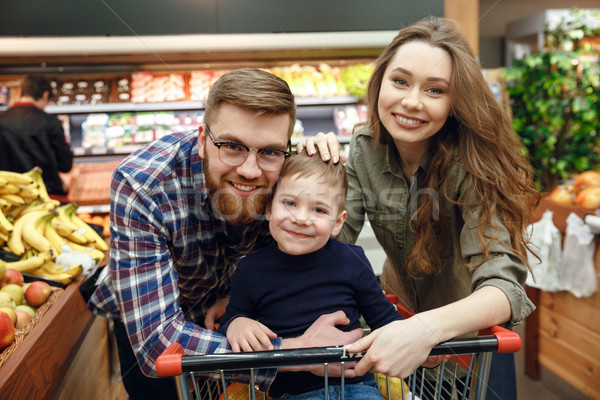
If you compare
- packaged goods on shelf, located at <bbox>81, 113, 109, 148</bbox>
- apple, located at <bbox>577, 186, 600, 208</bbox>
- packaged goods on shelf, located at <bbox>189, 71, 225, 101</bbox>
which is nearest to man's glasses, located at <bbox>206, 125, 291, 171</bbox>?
apple, located at <bbox>577, 186, 600, 208</bbox>

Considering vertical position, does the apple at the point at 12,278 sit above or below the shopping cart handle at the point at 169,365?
below

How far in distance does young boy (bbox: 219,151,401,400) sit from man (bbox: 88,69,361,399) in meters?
0.09

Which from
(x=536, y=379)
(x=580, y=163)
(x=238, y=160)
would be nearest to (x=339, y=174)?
(x=238, y=160)

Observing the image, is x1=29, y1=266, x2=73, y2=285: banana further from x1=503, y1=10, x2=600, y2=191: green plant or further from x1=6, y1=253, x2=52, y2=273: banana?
x1=503, y1=10, x2=600, y2=191: green plant

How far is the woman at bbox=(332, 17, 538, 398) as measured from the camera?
117cm

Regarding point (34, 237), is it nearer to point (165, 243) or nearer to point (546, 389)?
point (165, 243)

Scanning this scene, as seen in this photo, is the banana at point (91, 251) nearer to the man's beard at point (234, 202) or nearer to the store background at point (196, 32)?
the man's beard at point (234, 202)

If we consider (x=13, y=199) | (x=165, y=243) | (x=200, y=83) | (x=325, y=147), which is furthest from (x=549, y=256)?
(x=200, y=83)

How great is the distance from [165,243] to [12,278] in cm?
94

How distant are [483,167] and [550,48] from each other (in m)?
4.49

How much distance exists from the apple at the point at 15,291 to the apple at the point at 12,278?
25 millimetres

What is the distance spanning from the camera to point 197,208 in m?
1.51

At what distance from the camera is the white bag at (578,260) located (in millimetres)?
2680

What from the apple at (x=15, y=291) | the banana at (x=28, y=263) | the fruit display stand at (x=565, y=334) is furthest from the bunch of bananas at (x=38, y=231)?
the fruit display stand at (x=565, y=334)
